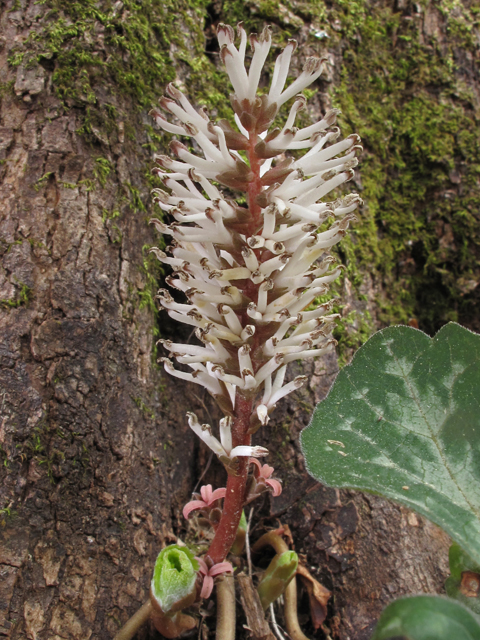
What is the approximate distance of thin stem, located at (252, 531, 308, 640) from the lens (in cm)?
179

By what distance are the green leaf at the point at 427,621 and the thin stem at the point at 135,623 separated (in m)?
0.91

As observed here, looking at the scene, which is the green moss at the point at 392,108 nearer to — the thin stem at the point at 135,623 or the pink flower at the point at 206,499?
the pink flower at the point at 206,499

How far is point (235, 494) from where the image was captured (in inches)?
64.1

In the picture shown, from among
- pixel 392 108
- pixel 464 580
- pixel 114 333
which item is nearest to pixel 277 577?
pixel 464 580

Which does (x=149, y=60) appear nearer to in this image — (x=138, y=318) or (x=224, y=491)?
(x=138, y=318)

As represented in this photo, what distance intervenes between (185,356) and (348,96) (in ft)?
6.59

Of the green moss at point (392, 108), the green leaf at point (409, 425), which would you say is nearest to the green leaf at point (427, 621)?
the green leaf at point (409, 425)

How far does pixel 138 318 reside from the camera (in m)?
2.08

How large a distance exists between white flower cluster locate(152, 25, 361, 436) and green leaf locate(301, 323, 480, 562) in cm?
19

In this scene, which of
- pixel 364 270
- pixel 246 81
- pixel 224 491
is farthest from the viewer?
pixel 364 270

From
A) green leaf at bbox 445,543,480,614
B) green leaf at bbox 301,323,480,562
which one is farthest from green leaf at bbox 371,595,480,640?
green leaf at bbox 445,543,480,614

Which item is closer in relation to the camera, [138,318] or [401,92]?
[138,318]

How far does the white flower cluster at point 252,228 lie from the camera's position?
147cm

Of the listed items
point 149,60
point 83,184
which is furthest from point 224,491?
A: point 149,60
